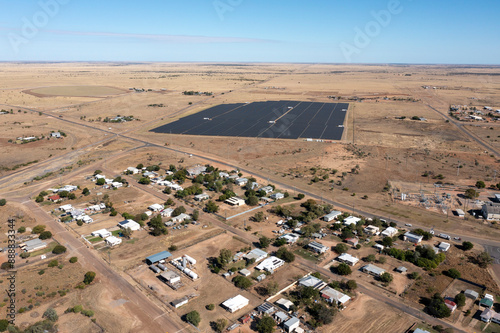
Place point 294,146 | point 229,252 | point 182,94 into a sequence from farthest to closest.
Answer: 1. point 182,94
2. point 294,146
3. point 229,252

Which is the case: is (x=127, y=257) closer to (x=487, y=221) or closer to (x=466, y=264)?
(x=466, y=264)

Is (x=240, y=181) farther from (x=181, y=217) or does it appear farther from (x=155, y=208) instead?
(x=155, y=208)

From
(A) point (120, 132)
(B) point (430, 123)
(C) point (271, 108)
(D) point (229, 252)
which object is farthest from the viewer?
(C) point (271, 108)

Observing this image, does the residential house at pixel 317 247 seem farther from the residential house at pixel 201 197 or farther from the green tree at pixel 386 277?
the residential house at pixel 201 197

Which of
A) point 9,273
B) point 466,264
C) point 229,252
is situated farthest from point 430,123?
point 9,273

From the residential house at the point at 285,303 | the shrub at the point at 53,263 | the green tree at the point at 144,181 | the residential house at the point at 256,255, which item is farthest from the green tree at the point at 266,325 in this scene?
the green tree at the point at 144,181

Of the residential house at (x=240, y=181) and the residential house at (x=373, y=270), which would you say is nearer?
the residential house at (x=373, y=270)

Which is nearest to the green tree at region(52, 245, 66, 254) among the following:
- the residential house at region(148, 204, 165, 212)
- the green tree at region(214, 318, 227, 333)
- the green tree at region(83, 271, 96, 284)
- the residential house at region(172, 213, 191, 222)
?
the green tree at region(83, 271, 96, 284)
